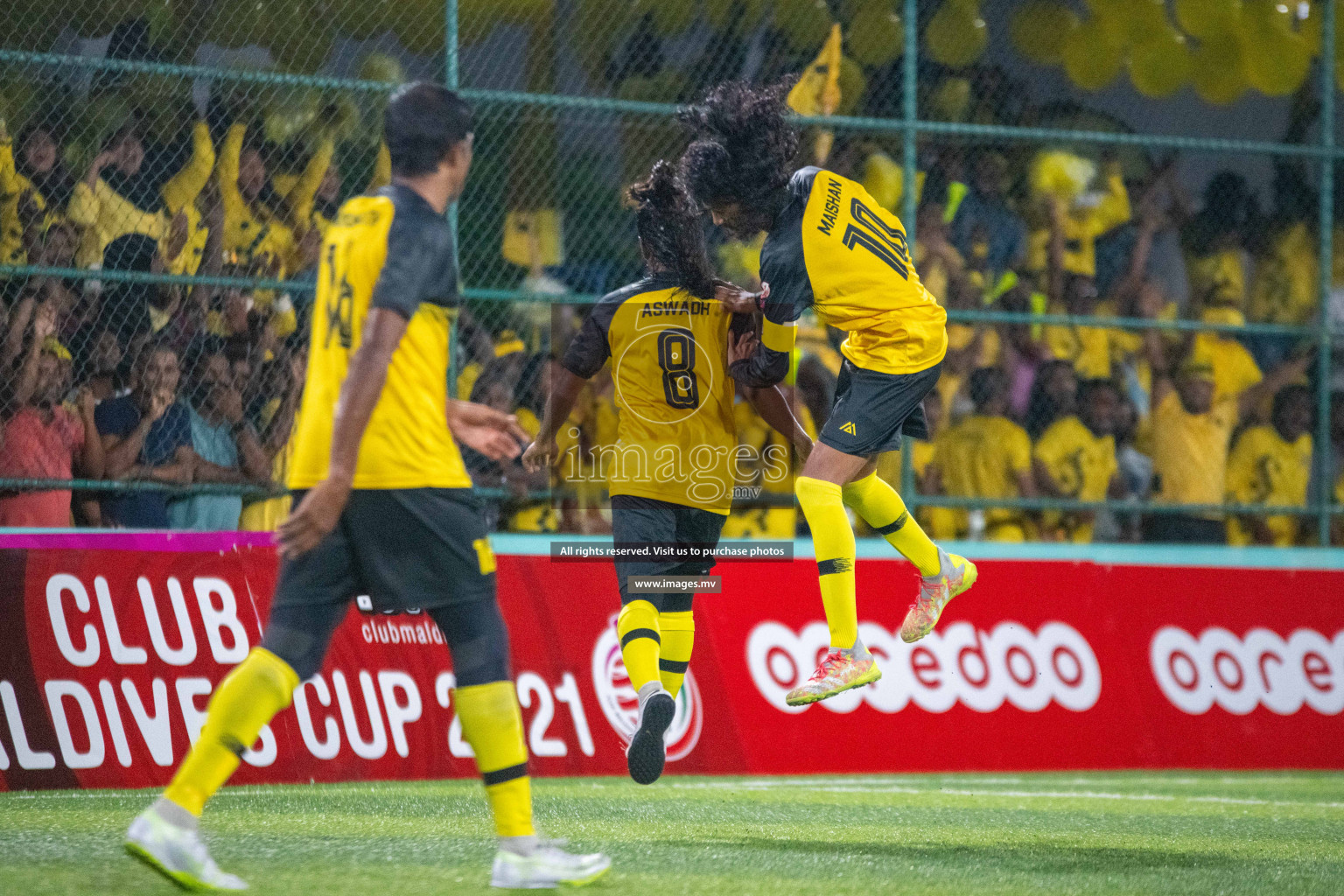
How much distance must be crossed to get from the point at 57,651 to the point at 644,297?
3455 millimetres

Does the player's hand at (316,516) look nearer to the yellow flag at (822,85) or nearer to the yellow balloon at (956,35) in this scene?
the yellow flag at (822,85)

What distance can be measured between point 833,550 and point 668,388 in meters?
1.04

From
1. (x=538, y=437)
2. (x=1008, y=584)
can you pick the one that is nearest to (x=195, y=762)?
(x=538, y=437)

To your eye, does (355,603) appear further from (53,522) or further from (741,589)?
(741,589)

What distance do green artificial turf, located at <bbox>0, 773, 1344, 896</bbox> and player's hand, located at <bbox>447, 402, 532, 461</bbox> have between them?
46.7 inches

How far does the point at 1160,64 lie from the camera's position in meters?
11.4

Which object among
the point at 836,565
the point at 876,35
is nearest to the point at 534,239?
the point at 876,35

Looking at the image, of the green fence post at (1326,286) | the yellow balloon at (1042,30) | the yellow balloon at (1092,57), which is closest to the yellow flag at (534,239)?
the yellow balloon at (1042,30)

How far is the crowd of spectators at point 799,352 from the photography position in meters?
8.36

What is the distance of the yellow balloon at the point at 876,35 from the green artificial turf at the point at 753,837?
4639mm

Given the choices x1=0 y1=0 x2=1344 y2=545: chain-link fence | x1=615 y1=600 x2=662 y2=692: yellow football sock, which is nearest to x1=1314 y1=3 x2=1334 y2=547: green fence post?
x1=0 y1=0 x2=1344 y2=545: chain-link fence

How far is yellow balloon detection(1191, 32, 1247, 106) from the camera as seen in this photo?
451 inches

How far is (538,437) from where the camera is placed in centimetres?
684

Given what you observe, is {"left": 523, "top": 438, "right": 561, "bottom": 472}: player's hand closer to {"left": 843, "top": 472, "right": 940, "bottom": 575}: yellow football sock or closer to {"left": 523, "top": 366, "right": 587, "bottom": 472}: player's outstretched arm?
{"left": 523, "top": 366, "right": 587, "bottom": 472}: player's outstretched arm
